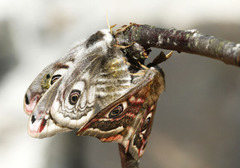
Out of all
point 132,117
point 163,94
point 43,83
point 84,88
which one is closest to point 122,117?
point 132,117

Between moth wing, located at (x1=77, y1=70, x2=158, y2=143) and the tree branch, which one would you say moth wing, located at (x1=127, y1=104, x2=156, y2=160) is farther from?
the tree branch

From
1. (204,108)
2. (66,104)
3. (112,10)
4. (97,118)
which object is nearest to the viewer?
(97,118)

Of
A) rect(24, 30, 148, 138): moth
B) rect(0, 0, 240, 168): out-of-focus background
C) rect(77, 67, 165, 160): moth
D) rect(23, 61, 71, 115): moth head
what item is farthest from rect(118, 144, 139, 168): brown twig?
rect(0, 0, 240, 168): out-of-focus background

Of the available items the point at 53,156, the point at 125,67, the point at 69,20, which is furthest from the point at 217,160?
the point at 125,67

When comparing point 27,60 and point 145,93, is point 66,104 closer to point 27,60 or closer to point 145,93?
point 145,93

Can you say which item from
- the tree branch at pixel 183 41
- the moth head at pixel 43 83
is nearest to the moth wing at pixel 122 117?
the tree branch at pixel 183 41

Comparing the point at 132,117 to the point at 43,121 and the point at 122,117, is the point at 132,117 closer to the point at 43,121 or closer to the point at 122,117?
the point at 122,117
